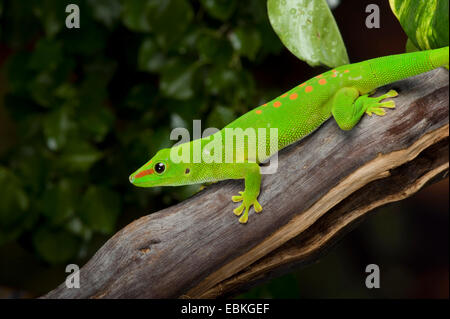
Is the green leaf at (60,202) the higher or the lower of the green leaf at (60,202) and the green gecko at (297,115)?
the higher

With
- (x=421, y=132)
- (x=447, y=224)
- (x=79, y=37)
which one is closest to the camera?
(x=421, y=132)

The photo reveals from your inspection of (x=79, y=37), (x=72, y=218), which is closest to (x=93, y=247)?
(x=72, y=218)

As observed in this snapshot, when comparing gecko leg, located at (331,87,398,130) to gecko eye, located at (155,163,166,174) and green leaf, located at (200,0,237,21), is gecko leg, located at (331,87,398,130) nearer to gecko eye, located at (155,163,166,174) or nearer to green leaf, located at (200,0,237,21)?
gecko eye, located at (155,163,166,174)

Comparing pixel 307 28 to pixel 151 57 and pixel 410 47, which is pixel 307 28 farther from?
pixel 151 57

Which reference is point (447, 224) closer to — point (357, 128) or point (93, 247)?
point (357, 128)

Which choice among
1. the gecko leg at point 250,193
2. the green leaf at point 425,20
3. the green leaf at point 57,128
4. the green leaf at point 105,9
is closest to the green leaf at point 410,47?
the green leaf at point 425,20

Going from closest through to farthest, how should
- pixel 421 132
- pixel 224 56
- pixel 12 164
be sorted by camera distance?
pixel 421 132
pixel 224 56
pixel 12 164

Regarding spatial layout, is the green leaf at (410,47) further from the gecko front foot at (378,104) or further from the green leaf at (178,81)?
the green leaf at (178,81)
